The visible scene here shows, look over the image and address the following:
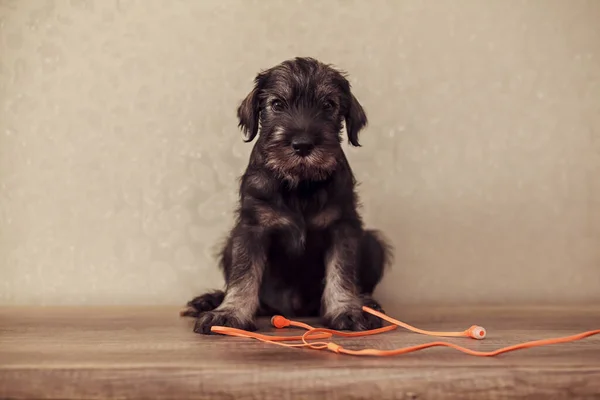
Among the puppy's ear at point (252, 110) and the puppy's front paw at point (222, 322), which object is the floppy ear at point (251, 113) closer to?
the puppy's ear at point (252, 110)

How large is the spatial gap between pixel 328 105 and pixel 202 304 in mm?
846

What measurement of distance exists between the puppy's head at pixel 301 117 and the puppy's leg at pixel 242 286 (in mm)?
254

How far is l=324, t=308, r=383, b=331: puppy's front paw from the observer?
1834 millimetres

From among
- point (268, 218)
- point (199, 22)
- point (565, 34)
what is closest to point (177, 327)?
point (268, 218)

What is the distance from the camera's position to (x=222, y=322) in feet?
5.93

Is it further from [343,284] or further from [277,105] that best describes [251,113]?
[343,284]

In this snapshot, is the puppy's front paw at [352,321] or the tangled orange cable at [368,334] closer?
the tangled orange cable at [368,334]

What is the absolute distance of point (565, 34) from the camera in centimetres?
263

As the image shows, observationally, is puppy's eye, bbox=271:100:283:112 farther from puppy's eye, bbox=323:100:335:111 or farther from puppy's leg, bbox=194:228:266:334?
puppy's leg, bbox=194:228:266:334

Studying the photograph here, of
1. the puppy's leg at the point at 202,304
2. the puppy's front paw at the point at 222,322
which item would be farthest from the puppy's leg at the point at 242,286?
the puppy's leg at the point at 202,304

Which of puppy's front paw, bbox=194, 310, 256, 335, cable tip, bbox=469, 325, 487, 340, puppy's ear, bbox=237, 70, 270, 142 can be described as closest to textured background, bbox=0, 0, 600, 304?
puppy's ear, bbox=237, 70, 270, 142

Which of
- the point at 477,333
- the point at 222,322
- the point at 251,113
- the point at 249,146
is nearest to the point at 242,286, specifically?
the point at 222,322

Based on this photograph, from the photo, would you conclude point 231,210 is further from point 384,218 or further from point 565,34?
point 565,34

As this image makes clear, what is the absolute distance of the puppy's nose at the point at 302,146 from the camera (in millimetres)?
1803
